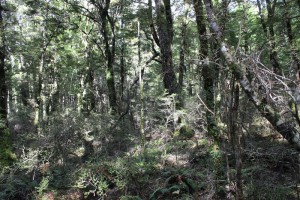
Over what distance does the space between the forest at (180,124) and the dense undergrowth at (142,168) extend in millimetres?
43

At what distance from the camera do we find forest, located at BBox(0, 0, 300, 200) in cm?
590

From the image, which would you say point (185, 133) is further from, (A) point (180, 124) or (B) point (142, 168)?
(B) point (142, 168)

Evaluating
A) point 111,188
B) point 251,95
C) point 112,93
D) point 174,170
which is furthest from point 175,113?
point 112,93

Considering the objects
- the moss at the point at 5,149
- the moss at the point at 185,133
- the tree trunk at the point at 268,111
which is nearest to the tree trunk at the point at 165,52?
the moss at the point at 185,133

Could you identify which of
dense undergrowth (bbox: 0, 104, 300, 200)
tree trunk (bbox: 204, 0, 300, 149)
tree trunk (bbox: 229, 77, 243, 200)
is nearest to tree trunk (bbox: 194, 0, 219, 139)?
dense undergrowth (bbox: 0, 104, 300, 200)

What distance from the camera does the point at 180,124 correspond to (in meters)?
12.3

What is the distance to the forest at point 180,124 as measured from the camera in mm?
5898

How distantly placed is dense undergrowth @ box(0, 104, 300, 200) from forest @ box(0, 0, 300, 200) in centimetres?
4

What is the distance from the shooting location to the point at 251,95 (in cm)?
598

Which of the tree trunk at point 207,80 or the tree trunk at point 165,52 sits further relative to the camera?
the tree trunk at point 165,52

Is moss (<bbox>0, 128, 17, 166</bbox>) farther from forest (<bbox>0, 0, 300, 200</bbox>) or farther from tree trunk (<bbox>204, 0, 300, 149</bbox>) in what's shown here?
tree trunk (<bbox>204, 0, 300, 149</bbox>)

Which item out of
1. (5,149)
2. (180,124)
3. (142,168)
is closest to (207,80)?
(180,124)

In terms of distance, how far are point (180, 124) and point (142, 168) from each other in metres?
4.08

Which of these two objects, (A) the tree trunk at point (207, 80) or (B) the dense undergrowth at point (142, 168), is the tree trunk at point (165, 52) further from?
(A) the tree trunk at point (207, 80)
